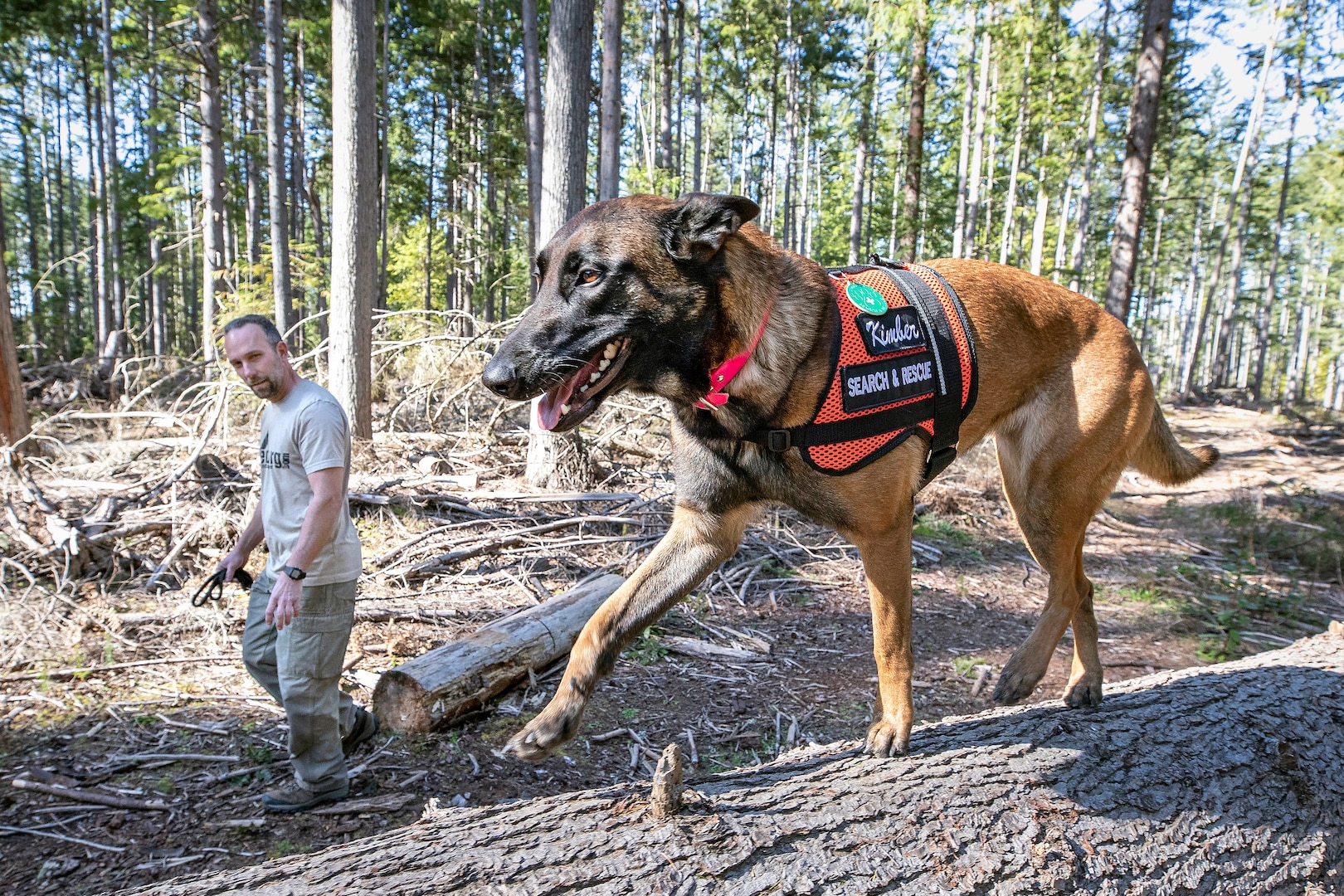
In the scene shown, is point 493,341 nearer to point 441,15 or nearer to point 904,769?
point 904,769

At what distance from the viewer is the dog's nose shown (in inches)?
85.0

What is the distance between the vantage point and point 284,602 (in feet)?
10.5

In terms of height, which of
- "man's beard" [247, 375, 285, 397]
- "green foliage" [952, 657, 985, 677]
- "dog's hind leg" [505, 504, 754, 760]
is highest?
"man's beard" [247, 375, 285, 397]

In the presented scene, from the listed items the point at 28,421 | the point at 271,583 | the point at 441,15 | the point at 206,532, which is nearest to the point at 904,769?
the point at 271,583

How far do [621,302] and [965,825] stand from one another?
1.87 metres

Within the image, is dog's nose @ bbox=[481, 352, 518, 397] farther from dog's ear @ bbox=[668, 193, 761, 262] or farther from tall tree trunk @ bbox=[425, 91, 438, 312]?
tall tree trunk @ bbox=[425, 91, 438, 312]

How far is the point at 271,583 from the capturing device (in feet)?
12.3

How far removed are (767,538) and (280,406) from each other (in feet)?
15.4

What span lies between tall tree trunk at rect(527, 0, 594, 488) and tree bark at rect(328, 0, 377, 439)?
66.3 inches

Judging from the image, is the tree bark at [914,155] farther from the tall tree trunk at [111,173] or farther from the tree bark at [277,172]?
the tall tree trunk at [111,173]

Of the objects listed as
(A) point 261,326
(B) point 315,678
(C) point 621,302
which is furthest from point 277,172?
(C) point 621,302

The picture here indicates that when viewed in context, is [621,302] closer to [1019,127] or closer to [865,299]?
[865,299]

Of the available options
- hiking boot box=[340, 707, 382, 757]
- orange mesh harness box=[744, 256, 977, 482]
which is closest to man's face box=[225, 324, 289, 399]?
hiking boot box=[340, 707, 382, 757]

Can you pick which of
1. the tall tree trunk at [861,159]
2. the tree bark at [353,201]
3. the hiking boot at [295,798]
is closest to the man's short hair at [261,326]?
the hiking boot at [295,798]
